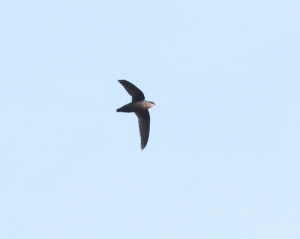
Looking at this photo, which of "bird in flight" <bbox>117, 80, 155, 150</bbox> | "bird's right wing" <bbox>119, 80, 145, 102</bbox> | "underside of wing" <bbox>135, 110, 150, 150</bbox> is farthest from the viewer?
"underside of wing" <bbox>135, 110, 150, 150</bbox>

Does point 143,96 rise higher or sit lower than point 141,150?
higher

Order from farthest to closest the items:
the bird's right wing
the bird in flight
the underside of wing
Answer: the underside of wing < the bird in flight < the bird's right wing

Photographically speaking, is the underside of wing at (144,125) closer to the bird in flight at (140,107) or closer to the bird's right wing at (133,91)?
the bird in flight at (140,107)

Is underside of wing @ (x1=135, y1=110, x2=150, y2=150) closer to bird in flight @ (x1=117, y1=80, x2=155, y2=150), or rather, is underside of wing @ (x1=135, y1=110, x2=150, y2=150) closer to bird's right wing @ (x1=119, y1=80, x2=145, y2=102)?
bird in flight @ (x1=117, y1=80, x2=155, y2=150)

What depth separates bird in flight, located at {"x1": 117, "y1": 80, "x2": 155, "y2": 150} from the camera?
48.6 metres

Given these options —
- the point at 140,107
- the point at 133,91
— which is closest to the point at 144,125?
the point at 140,107

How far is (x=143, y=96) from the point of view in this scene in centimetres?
4897

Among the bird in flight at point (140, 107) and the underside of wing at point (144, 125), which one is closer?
the bird in flight at point (140, 107)

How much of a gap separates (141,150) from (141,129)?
1394 mm

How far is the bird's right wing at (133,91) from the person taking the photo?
48.4 m

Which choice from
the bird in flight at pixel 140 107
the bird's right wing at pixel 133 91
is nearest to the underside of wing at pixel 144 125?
the bird in flight at pixel 140 107

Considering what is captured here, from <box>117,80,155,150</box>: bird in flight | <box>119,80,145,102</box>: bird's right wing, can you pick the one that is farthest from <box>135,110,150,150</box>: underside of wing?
<box>119,80,145,102</box>: bird's right wing

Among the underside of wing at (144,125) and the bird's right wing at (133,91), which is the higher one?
the bird's right wing at (133,91)

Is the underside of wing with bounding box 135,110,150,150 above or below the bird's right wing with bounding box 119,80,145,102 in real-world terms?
below
